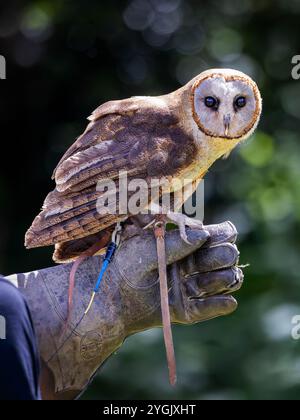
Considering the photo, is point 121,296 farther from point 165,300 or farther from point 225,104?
point 225,104

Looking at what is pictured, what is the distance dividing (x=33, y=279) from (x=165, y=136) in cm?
58

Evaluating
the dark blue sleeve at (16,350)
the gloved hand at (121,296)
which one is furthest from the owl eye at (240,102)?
the dark blue sleeve at (16,350)

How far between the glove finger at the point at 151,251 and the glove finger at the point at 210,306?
0.42ft

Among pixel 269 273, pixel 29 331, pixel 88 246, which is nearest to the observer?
pixel 29 331

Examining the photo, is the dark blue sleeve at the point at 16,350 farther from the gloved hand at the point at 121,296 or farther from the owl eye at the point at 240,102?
the owl eye at the point at 240,102

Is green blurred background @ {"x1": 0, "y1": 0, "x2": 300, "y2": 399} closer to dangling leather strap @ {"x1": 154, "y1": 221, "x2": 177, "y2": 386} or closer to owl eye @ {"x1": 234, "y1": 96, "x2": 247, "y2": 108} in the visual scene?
owl eye @ {"x1": 234, "y1": 96, "x2": 247, "y2": 108}

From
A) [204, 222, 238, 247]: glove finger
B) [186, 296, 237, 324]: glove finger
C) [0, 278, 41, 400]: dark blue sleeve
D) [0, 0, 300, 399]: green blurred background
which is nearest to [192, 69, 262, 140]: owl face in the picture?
[204, 222, 238, 247]: glove finger

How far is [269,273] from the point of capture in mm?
5191

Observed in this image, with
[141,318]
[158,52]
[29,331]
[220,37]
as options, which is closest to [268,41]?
[220,37]

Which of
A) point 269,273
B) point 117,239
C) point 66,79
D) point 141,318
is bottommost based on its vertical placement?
point 141,318

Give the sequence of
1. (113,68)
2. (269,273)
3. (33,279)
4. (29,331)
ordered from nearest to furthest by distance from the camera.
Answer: (29,331) < (33,279) < (269,273) < (113,68)

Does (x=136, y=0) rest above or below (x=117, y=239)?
above

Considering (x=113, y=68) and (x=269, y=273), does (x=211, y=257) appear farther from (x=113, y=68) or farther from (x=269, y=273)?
(x=113, y=68)

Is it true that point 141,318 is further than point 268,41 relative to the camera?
No
